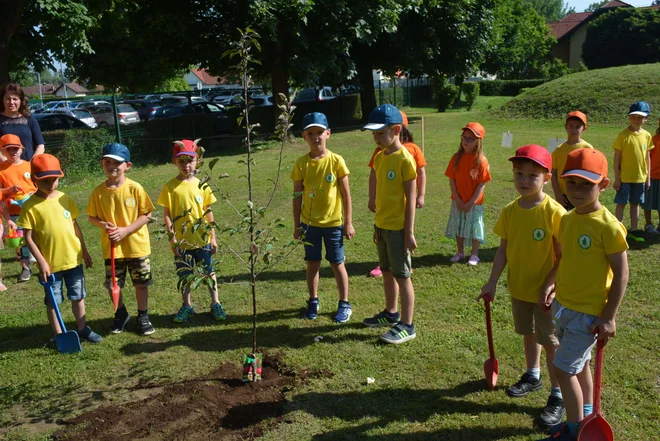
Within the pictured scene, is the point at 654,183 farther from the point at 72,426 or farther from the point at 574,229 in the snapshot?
the point at 72,426

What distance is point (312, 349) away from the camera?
15.9 ft

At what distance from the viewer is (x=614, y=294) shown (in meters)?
3.09

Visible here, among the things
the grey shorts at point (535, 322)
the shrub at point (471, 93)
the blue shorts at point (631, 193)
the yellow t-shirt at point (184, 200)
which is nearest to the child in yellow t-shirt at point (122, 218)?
the yellow t-shirt at point (184, 200)

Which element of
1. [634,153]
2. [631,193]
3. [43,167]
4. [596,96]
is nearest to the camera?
[43,167]

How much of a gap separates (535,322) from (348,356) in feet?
5.18

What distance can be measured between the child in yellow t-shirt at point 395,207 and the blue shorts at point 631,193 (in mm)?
4272

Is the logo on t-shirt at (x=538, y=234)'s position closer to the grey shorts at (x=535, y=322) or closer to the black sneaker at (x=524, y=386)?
the grey shorts at (x=535, y=322)

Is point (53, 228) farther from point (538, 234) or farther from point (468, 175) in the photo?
point (468, 175)

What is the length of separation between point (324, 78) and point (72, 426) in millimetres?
22631

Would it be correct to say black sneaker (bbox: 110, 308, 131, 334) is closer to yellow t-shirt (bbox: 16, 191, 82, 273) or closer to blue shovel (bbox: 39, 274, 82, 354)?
blue shovel (bbox: 39, 274, 82, 354)

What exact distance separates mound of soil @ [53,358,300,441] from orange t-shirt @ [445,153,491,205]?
3524 millimetres

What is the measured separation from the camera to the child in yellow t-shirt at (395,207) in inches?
189

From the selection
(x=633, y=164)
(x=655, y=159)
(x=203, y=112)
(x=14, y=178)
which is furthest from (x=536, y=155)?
(x=203, y=112)

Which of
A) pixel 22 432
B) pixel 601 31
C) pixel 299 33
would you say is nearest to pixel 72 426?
pixel 22 432
